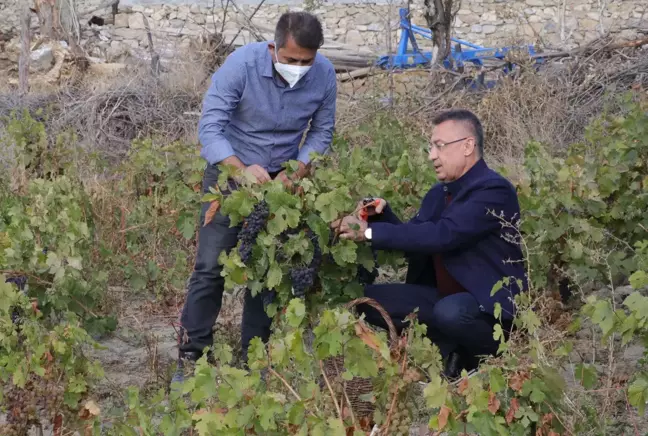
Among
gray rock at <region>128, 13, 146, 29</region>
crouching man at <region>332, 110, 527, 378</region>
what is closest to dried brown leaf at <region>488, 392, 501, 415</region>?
crouching man at <region>332, 110, 527, 378</region>

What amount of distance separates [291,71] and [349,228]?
3.04ft

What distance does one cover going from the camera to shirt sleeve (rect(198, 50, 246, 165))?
15.9 feet

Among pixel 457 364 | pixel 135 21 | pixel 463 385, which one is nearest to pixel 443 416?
pixel 463 385

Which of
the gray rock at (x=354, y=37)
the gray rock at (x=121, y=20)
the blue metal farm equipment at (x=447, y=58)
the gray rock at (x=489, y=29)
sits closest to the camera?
the blue metal farm equipment at (x=447, y=58)

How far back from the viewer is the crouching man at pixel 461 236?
445 cm

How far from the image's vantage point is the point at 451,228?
14.6 ft

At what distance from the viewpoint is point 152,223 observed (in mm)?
6598

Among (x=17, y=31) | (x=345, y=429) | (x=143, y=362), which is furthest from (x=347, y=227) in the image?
(x=17, y=31)

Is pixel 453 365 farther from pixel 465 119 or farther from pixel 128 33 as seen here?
pixel 128 33

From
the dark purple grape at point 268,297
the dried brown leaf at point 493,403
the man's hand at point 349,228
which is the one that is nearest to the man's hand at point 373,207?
the man's hand at point 349,228

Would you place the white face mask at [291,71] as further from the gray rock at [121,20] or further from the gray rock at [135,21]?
the gray rock at [121,20]

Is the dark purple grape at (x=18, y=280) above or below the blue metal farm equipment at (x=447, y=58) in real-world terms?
above

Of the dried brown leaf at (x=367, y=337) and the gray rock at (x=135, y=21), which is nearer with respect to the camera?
the dried brown leaf at (x=367, y=337)

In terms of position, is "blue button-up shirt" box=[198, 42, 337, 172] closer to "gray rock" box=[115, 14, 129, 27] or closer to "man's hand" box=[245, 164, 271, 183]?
"man's hand" box=[245, 164, 271, 183]
